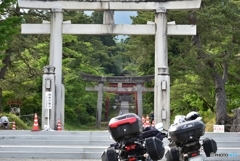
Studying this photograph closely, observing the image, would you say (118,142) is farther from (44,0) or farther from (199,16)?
(199,16)

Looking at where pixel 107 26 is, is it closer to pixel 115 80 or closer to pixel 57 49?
pixel 57 49

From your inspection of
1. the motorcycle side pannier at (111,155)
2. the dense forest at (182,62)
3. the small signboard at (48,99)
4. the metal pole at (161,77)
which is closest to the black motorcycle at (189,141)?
the motorcycle side pannier at (111,155)

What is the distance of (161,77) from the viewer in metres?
20.7

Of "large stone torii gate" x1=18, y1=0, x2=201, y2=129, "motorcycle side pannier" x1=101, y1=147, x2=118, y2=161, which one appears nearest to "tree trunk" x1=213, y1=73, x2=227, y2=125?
"large stone torii gate" x1=18, y1=0, x2=201, y2=129

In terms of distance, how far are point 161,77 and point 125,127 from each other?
573 inches

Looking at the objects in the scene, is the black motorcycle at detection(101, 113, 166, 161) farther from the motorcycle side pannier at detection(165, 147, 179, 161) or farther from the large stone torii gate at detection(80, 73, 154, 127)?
the large stone torii gate at detection(80, 73, 154, 127)

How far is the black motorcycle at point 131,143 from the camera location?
6.23 metres

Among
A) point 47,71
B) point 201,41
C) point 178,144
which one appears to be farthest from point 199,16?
point 178,144

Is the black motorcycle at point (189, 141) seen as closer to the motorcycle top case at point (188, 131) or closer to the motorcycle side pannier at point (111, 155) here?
the motorcycle top case at point (188, 131)

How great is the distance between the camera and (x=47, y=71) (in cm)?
2059

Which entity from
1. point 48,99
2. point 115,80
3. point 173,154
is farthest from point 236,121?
point 173,154

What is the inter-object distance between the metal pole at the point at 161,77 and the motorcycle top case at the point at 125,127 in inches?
564

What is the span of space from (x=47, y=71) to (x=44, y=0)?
3425mm

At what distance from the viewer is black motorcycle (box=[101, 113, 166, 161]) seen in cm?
623
